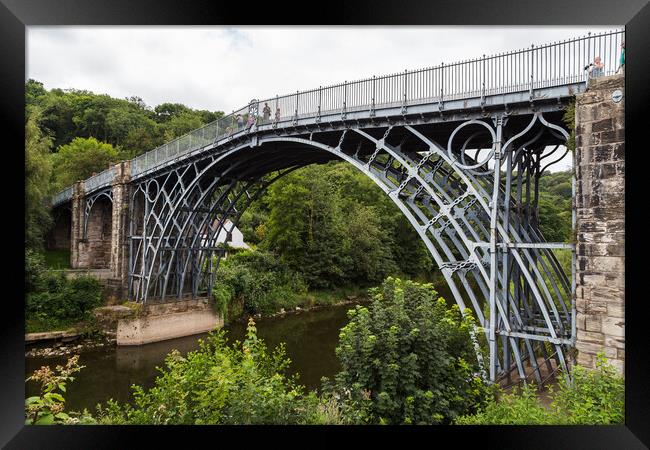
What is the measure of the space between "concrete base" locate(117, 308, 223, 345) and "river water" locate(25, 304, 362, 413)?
0.34 meters

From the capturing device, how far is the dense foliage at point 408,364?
4.80 m

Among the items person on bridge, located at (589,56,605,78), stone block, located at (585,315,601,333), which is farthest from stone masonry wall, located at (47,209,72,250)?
stone block, located at (585,315,601,333)

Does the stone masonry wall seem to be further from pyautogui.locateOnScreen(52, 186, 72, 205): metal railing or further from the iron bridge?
the iron bridge

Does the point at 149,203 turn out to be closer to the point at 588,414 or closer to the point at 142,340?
the point at 142,340

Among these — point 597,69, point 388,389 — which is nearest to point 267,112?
point 597,69

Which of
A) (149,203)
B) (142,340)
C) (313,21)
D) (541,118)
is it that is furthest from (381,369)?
(149,203)

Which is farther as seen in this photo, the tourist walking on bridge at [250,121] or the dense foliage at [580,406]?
the tourist walking on bridge at [250,121]

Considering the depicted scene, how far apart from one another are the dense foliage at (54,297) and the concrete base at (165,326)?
2241mm

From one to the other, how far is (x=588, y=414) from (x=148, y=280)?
1715cm

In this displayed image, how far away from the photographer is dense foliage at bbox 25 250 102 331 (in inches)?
660

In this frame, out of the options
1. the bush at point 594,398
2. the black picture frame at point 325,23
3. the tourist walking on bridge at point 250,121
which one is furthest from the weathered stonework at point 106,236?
the bush at point 594,398

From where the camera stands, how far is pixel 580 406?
4137 millimetres

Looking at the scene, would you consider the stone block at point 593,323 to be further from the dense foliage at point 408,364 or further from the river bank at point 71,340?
the river bank at point 71,340

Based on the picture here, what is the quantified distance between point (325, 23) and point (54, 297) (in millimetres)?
18046
